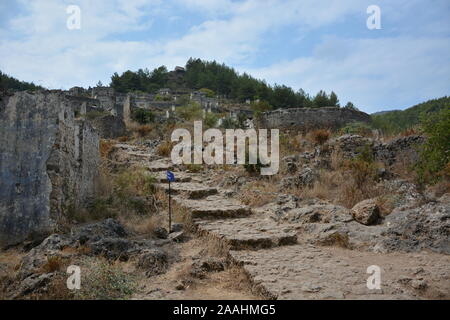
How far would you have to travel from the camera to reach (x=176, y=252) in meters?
4.70

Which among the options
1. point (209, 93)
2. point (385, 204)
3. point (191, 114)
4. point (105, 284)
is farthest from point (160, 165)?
point (209, 93)

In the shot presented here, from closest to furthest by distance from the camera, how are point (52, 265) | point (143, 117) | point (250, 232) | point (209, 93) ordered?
point (52, 265)
point (250, 232)
point (143, 117)
point (209, 93)

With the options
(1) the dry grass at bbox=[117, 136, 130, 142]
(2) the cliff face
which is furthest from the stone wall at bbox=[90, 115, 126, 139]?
(2) the cliff face

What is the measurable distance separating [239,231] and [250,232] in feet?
0.56

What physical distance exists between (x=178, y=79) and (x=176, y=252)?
50862mm

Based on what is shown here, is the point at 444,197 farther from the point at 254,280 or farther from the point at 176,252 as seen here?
the point at 176,252

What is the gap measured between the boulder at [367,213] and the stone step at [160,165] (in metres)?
5.34

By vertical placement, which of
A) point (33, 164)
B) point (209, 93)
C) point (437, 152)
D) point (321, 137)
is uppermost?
point (209, 93)

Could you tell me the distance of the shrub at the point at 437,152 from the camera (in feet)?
19.1

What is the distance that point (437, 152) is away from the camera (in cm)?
589

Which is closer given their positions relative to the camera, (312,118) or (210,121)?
(312,118)

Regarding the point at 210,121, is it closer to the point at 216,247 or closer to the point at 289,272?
the point at 216,247

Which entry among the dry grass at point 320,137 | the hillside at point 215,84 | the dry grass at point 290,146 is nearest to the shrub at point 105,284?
the dry grass at point 290,146
